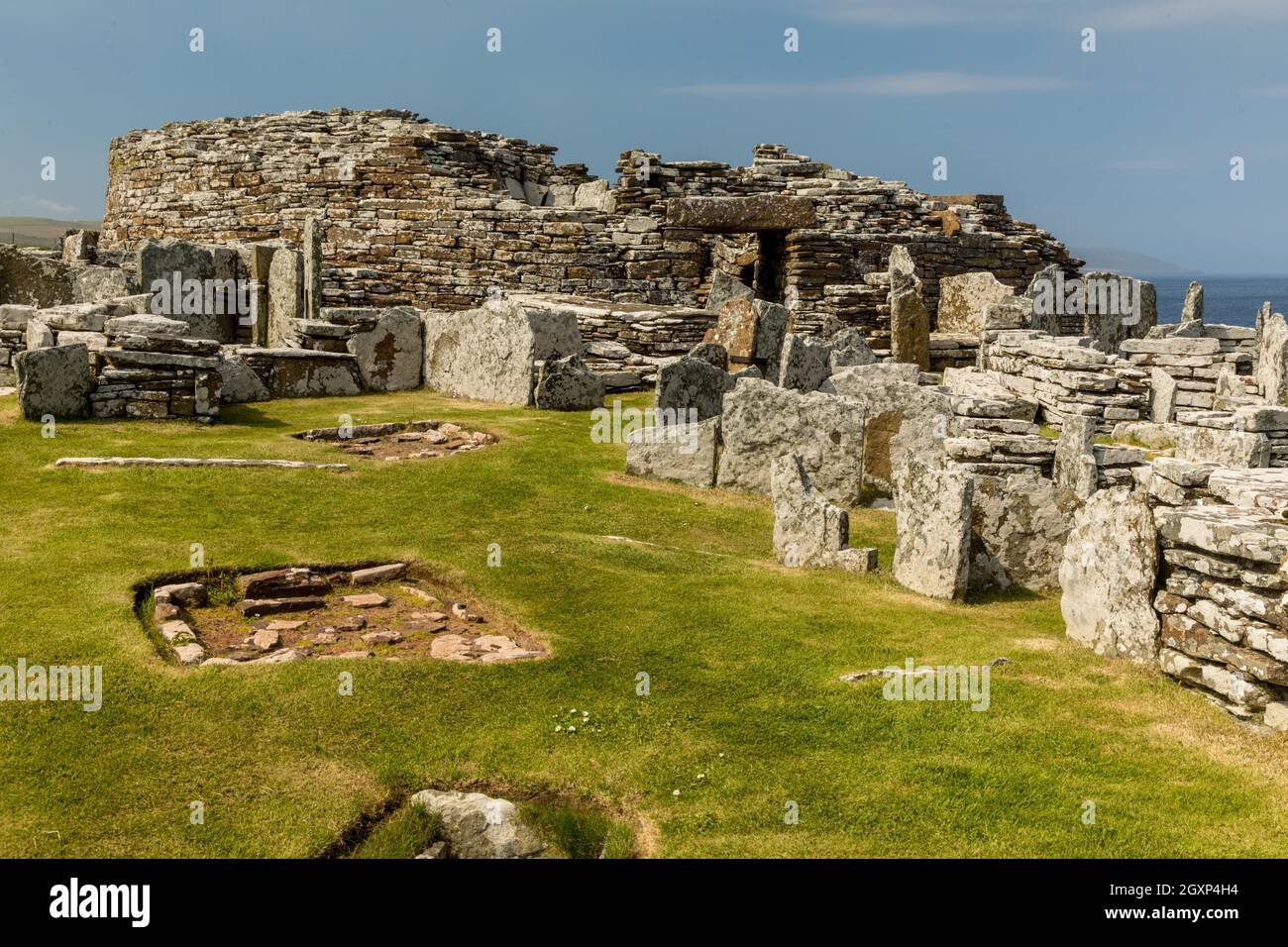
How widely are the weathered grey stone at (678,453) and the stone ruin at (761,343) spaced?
0.03m

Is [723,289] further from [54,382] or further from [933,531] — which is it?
[933,531]

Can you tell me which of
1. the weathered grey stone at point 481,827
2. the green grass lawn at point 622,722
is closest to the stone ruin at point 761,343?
the green grass lawn at point 622,722

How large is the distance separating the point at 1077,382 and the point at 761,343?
4.50 meters

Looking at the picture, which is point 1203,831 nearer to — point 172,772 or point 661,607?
point 661,607

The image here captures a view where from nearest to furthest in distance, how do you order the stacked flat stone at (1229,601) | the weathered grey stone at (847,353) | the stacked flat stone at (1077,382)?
the stacked flat stone at (1229,601)
the stacked flat stone at (1077,382)
the weathered grey stone at (847,353)

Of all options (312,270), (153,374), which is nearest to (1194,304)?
(312,270)

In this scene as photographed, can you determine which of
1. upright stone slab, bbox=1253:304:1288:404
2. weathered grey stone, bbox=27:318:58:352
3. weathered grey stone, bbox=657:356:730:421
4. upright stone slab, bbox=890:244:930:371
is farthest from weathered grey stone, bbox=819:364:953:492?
weathered grey stone, bbox=27:318:58:352

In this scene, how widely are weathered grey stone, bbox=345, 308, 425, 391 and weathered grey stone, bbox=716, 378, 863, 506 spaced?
24.4 feet

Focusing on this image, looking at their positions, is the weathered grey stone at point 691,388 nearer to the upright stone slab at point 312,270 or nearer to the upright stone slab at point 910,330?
the upright stone slab at point 910,330

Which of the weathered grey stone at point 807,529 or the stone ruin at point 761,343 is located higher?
the stone ruin at point 761,343

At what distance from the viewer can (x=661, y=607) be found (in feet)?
29.3

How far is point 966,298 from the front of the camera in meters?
25.2

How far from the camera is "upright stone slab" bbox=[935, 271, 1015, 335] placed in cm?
2466

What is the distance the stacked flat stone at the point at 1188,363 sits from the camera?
17359mm
